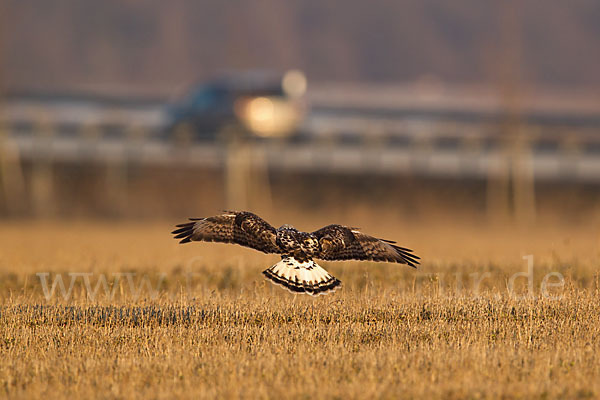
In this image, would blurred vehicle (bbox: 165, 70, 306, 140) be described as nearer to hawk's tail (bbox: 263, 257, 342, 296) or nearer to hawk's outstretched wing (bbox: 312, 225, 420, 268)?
hawk's outstretched wing (bbox: 312, 225, 420, 268)

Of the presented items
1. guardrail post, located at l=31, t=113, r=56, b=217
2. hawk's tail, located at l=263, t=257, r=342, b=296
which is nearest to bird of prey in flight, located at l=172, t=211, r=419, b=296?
hawk's tail, located at l=263, t=257, r=342, b=296

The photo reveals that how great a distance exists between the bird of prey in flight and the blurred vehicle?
27.9 meters

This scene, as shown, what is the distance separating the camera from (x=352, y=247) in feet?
37.6

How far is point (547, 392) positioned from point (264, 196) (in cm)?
3017

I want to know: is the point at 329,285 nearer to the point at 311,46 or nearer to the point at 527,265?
the point at 527,265

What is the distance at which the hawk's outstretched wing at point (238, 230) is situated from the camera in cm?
1124

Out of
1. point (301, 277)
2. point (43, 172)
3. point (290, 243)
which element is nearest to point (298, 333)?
point (301, 277)

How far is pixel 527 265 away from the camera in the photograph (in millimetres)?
17266

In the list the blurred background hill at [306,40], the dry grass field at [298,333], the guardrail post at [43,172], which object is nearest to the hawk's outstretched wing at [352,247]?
the dry grass field at [298,333]

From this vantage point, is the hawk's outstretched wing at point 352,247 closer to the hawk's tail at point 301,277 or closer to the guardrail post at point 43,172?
the hawk's tail at point 301,277

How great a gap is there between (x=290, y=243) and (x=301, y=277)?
44 centimetres

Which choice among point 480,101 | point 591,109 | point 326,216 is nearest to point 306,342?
point 326,216

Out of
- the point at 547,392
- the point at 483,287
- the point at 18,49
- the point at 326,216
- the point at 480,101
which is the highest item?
the point at 18,49

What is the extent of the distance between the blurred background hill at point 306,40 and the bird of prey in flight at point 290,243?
76698 millimetres
